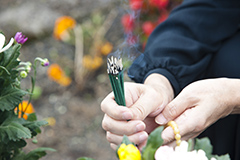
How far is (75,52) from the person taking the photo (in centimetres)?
239

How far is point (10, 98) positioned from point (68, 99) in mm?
1500

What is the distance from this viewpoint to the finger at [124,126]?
0.75 metres

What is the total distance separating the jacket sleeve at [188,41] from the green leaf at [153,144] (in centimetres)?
47

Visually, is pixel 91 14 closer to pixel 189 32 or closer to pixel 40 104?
pixel 40 104

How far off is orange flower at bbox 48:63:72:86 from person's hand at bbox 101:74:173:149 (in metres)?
1.25

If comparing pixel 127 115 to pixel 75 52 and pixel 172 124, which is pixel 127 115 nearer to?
pixel 172 124

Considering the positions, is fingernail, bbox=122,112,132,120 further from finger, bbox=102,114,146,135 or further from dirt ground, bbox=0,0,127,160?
dirt ground, bbox=0,0,127,160

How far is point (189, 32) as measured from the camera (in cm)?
117

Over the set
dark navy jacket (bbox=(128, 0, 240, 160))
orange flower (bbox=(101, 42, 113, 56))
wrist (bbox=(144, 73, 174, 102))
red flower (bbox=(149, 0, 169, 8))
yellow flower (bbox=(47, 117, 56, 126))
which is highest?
orange flower (bbox=(101, 42, 113, 56))

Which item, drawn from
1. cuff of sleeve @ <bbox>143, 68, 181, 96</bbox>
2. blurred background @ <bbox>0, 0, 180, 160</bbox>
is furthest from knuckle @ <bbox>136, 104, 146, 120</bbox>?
blurred background @ <bbox>0, 0, 180, 160</bbox>

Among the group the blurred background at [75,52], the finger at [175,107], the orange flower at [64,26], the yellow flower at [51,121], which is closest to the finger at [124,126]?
the finger at [175,107]

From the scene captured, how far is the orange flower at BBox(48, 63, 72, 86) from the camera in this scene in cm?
210

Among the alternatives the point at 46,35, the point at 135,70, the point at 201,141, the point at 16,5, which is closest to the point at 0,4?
the point at 16,5

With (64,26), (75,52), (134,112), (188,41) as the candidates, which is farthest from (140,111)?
(75,52)
